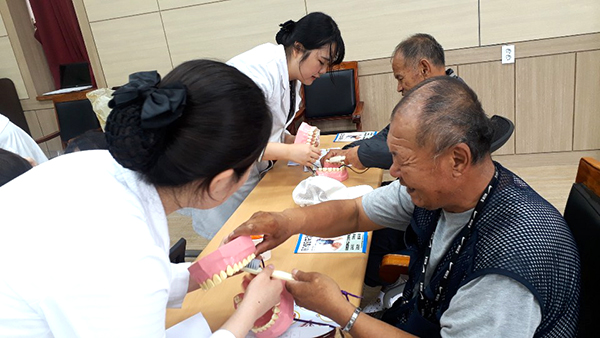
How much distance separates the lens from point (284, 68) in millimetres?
2105

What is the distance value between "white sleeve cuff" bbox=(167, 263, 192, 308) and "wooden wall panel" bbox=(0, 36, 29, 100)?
4.60m

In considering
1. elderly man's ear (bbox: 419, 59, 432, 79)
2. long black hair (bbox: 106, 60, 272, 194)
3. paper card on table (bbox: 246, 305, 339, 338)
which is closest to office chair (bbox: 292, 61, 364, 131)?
elderly man's ear (bbox: 419, 59, 432, 79)

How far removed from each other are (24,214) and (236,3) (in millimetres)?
3436

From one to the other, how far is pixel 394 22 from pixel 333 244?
8.85ft

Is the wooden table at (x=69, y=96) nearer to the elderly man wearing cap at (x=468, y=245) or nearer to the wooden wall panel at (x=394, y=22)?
the wooden wall panel at (x=394, y=22)

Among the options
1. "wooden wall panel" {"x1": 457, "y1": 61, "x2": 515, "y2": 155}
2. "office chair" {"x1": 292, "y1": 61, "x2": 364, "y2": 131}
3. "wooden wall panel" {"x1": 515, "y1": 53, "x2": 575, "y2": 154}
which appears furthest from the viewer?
"office chair" {"x1": 292, "y1": 61, "x2": 364, "y2": 131}

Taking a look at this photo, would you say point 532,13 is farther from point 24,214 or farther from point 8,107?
point 8,107

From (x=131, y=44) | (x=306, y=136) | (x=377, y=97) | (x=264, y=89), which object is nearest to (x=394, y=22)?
(x=377, y=97)

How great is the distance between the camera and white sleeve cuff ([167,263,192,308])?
107 centimetres

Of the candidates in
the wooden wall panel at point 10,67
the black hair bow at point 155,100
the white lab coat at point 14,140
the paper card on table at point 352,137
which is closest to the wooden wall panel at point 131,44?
the wooden wall panel at point 10,67

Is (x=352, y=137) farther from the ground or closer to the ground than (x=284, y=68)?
closer to the ground

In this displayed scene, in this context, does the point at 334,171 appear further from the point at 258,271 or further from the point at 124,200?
the point at 124,200

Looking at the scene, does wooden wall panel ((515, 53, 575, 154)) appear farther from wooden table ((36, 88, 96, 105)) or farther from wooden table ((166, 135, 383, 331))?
wooden table ((36, 88, 96, 105))

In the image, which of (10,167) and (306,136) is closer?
(10,167)
